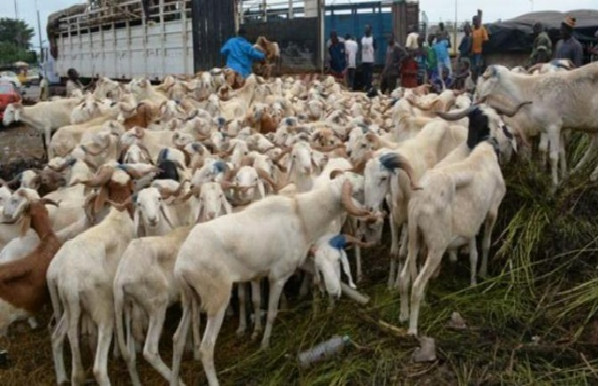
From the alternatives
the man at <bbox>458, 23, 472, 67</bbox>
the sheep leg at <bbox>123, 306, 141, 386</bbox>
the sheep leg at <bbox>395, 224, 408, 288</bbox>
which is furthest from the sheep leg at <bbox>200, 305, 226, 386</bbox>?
the man at <bbox>458, 23, 472, 67</bbox>

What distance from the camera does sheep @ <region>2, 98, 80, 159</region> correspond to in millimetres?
13203

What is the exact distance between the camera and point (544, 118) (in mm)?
7492

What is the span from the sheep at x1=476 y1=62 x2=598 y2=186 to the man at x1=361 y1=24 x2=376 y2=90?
10642 mm

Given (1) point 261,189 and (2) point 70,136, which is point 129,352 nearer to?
(1) point 261,189

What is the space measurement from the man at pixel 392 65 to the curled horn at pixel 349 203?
38.0 ft

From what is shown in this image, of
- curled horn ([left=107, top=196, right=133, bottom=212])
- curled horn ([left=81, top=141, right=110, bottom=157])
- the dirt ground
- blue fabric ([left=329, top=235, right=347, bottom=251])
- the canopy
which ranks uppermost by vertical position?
the canopy

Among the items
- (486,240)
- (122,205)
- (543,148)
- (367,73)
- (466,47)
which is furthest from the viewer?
(367,73)

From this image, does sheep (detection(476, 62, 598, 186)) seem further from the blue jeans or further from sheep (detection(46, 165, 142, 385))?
the blue jeans

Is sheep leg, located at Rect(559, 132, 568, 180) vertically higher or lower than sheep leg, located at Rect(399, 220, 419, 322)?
higher

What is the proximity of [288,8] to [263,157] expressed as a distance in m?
13.7

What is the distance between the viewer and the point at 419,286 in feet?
18.0

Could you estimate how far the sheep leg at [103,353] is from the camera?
17.2ft

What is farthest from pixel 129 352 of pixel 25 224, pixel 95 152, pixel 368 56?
pixel 368 56

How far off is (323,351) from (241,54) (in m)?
11.4
